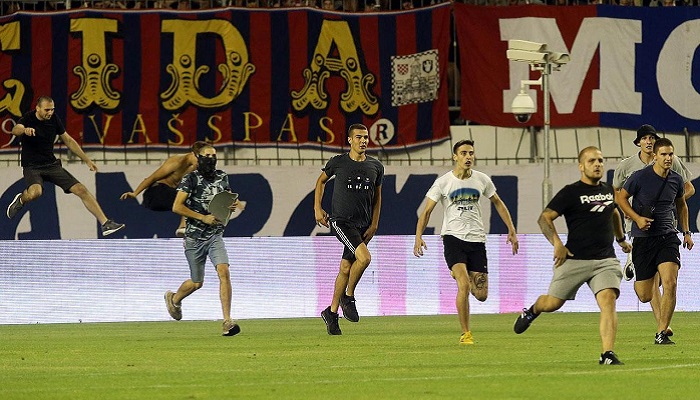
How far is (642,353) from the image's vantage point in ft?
40.7

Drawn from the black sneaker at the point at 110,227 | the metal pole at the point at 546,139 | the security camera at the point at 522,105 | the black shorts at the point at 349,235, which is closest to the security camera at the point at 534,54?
the metal pole at the point at 546,139

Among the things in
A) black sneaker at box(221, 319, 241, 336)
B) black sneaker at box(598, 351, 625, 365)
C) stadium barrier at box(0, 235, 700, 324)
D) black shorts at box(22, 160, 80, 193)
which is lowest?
stadium barrier at box(0, 235, 700, 324)

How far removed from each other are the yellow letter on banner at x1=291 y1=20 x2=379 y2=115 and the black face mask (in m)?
10.7

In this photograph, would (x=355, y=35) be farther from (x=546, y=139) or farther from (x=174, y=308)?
(x=174, y=308)

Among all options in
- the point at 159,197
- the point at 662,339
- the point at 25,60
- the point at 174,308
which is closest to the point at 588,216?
the point at 662,339

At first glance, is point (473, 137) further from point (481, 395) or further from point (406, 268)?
point (481, 395)

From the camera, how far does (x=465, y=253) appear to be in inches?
569

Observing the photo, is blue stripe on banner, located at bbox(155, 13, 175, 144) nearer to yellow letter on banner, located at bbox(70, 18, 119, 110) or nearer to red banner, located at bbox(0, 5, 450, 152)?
red banner, located at bbox(0, 5, 450, 152)

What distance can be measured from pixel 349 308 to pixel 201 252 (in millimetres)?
1690

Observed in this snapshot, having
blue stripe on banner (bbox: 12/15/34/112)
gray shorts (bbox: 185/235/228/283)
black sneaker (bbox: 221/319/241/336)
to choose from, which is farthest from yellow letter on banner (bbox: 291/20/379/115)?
black sneaker (bbox: 221/319/241/336)

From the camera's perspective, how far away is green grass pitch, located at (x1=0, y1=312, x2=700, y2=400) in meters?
9.43

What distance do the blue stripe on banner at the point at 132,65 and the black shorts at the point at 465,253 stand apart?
12.7 metres

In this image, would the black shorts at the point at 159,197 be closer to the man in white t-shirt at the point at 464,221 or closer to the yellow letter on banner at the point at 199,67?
the man in white t-shirt at the point at 464,221

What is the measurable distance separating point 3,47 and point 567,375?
17449 millimetres
